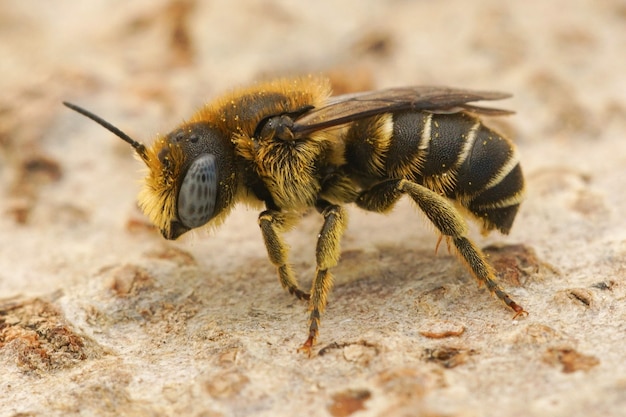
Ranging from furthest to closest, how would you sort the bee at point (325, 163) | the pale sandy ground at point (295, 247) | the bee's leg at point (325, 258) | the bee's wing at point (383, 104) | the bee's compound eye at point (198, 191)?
the bee's wing at point (383, 104)
the bee at point (325, 163)
the bee's compound eye at point (198, 191)
the bee's leg at point (325, 258)
the pale sandy ground at point (295, 247)

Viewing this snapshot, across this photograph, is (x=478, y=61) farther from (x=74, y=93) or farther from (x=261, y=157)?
(x=74, y=93)

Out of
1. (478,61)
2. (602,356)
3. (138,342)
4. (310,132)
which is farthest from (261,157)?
(478,61)

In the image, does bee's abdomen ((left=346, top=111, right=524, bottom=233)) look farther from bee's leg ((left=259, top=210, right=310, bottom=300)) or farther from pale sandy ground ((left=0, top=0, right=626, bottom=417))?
bee's leg ((left=259, top=210, right=310, bottom=300))

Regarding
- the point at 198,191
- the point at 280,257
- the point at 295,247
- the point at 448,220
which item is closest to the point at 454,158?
the point at 448,220

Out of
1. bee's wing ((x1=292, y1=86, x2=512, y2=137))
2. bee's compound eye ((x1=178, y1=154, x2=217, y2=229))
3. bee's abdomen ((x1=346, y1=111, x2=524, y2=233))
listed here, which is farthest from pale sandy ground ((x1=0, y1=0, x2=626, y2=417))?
bee's wing ((x1=292, y1=86, x2=512, y2=137))

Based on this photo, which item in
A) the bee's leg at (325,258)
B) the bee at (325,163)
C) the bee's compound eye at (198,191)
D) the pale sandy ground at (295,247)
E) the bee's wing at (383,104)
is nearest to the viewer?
the pale sandy ground at (295,247)

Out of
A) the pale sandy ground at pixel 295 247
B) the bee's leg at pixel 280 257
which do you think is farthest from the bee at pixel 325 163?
the pale sandy ground at pixel 295 247

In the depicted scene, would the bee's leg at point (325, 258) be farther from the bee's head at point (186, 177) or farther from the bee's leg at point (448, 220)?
the bee's head at point (186, 177)
